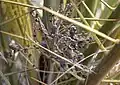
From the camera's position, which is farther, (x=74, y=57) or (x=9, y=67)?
(x=9, y=67)

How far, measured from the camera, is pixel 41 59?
0.57 m

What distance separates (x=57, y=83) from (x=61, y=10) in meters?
0.15

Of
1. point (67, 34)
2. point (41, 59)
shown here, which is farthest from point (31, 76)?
point (67, 34)

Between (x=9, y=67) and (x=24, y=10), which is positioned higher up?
(x=24, y=10)

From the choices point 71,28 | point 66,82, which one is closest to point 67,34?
point 71,28

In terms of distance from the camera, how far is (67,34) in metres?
0.47

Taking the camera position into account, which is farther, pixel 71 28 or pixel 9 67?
pixel 9 67

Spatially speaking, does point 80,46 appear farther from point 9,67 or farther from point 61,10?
point 9,67

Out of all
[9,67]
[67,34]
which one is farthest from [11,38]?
[67,34]

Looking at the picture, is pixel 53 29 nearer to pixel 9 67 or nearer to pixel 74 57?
pixel 74 57

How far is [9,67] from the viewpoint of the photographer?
59 centimetres

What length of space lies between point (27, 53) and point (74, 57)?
103 millimetres

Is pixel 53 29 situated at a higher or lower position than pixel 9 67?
higher

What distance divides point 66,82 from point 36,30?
0.12m
